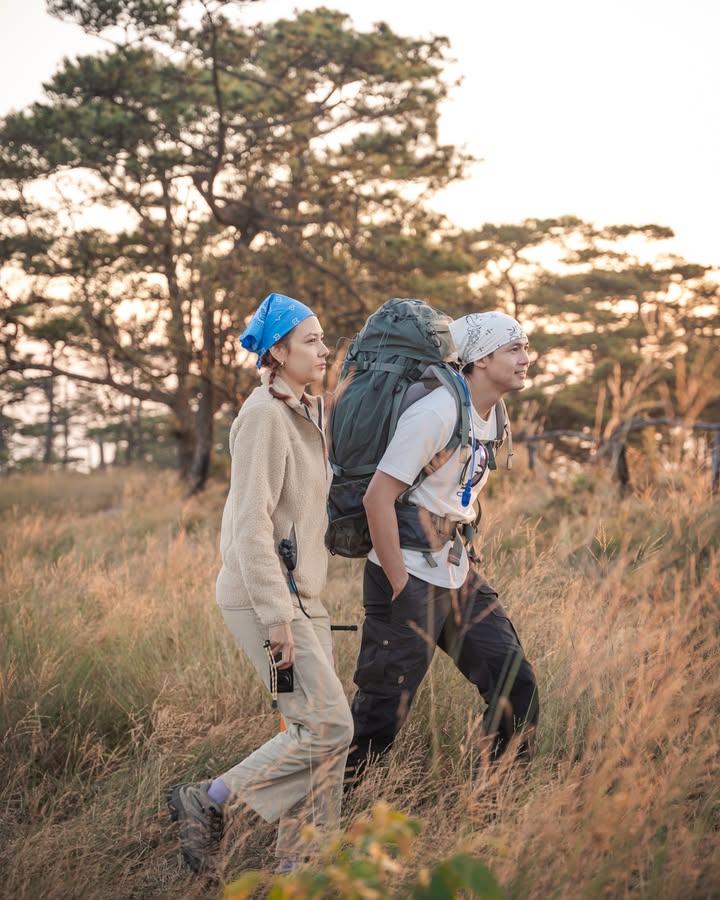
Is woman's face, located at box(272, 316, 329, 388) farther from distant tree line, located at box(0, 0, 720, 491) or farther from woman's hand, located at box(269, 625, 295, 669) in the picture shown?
A: distant tree line, located at box(0, 0, 720, 491)

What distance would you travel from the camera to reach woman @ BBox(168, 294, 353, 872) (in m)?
2.46

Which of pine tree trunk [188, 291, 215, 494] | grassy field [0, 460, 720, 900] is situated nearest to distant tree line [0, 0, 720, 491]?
pine tree trunk [188, 291, 215, 494]

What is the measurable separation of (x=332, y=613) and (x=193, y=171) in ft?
33.0

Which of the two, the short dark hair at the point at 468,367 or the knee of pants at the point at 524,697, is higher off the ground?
the short dark hair at the point at 468,367

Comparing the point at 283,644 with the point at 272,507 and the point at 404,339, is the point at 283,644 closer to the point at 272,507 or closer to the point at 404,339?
the point at 272,507

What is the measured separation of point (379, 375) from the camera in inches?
108

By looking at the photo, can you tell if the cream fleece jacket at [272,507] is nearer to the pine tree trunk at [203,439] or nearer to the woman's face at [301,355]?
the woman's face at [301,355]

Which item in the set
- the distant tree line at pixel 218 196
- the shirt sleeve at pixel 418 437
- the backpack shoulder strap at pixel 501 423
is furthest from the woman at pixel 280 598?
the distant tree line at pixel 218 196

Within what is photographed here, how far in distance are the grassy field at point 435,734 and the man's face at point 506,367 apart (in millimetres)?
708

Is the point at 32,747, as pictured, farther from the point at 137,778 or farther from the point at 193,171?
the point at 193,171

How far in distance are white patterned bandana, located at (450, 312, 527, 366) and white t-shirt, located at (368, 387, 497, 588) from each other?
0.20m

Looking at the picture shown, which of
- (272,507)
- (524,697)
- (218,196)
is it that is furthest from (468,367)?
(218,196)

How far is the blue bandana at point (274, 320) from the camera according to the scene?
2.66 meters

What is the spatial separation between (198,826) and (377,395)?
55.9 inches
